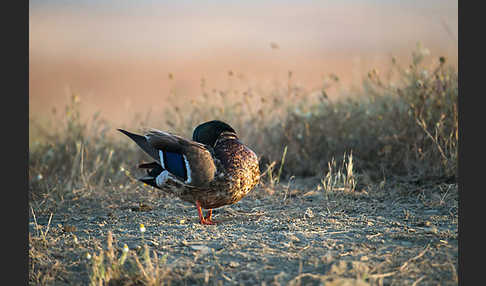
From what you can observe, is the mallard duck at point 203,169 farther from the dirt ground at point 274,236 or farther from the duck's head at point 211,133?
the dirt ground at point 274,236

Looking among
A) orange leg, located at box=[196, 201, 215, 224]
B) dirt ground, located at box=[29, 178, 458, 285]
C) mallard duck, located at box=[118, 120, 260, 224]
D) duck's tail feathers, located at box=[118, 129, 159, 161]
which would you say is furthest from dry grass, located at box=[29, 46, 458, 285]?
duck's tail feathers, located at box=[118, 129, 159, 161]

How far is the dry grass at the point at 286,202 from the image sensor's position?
3.57m

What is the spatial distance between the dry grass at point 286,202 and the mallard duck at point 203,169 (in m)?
0.27

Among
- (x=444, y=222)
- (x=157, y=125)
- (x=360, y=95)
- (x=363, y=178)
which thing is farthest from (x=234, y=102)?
(x=444, y=222)

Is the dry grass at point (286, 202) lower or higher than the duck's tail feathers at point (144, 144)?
lower

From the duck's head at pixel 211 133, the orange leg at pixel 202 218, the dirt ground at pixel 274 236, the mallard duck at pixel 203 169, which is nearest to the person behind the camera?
the dirt ground at pixel 274 236

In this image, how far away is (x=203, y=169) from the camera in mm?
4457

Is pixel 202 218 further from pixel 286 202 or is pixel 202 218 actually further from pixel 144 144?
pixel 286 202

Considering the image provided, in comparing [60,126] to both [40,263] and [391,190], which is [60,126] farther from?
[391,190]

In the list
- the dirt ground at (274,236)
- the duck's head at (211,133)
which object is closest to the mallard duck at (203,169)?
the duck's head at (211,133)

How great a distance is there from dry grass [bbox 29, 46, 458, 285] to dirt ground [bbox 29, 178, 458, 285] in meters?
0.01

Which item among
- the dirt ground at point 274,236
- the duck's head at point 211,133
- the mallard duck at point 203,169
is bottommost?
the dirt ground at point 274,236

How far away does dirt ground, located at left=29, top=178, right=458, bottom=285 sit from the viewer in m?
3.48

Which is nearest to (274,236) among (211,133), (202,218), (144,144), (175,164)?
(202,218)
